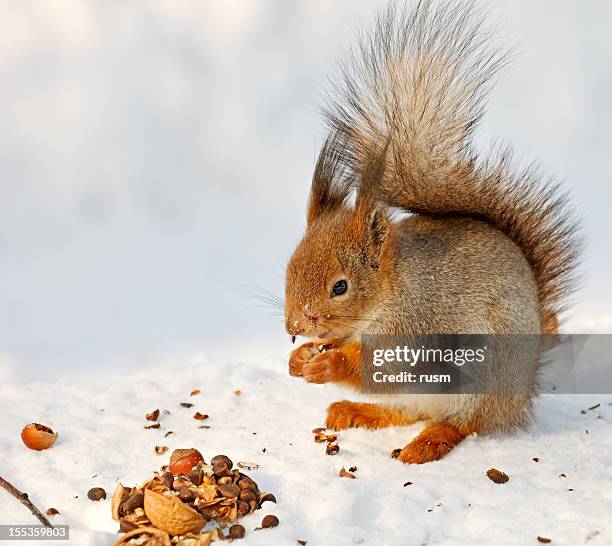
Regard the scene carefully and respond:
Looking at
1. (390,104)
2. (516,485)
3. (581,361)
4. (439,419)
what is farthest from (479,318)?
(581,361)

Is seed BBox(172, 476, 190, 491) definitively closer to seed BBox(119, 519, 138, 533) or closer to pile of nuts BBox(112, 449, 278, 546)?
pile of nuts BBox(112, 449, 278, 546)

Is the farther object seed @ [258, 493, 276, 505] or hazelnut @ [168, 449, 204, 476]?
hazelnut @ [168, 449, 204, 476]

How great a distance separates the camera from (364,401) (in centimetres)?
343

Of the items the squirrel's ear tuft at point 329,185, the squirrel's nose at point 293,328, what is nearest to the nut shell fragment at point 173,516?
the squirrel's nose at point 293,328

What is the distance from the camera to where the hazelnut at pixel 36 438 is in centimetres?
307

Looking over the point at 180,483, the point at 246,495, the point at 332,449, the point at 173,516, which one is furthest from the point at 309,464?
the point at 173,516

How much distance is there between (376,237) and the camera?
2891 mm

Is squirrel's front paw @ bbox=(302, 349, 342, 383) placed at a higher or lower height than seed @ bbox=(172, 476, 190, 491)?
higher

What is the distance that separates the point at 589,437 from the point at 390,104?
1595 millimetres

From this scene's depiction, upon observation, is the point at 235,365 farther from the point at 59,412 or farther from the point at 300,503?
the point at 300,503

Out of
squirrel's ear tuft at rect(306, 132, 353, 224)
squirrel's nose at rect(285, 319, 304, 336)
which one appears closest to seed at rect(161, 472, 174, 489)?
squirrel's nose at rect(285, 319, 304, 336)

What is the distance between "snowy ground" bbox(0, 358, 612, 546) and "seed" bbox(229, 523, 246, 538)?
0.03 metres

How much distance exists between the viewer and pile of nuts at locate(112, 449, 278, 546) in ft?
7.48

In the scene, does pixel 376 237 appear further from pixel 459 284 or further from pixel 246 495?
pixel 246 495
